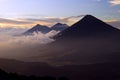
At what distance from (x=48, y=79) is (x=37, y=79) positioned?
508cm

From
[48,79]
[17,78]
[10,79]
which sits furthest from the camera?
[48,79]

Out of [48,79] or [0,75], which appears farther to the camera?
[48,79]

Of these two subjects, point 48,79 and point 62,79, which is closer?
point 48,79

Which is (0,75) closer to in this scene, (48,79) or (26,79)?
(26,79)

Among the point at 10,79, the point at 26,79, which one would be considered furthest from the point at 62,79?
the point at 10,79

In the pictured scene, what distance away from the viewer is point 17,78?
→ 110250 mm

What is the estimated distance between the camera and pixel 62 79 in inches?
5202

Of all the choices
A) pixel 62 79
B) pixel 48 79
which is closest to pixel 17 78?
pixel 48 79

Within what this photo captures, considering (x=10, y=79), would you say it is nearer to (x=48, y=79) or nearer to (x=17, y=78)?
(x=17, y=78)

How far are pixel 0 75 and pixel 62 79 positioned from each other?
103ft

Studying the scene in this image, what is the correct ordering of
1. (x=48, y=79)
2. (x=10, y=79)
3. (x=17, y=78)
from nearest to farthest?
(x=10, y=79) < (x=17, y=78) < (x=48, y=79)

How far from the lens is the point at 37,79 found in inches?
4594

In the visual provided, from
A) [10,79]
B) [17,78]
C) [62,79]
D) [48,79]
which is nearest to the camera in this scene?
[10,79]

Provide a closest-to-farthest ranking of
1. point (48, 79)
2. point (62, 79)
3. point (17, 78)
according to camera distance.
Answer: point (17, 78), point (48, 79), point (62, 79)
